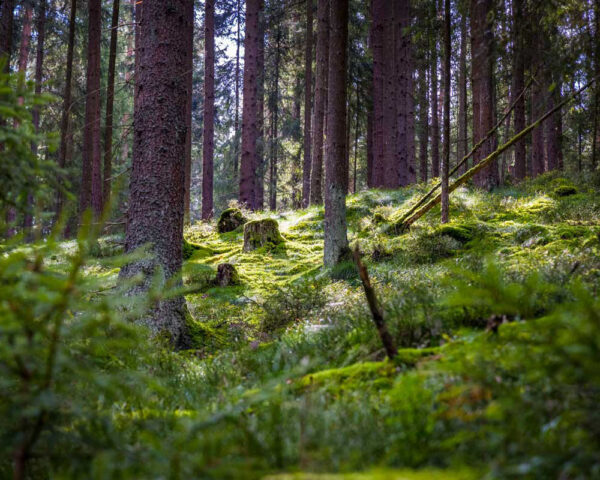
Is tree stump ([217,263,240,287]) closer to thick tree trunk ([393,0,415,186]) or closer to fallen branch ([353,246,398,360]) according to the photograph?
fallen branch ([353,246,398,360])

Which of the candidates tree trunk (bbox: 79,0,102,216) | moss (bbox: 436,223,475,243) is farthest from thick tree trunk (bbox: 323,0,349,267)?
tree trunk (bbox: 79,0,102,216)

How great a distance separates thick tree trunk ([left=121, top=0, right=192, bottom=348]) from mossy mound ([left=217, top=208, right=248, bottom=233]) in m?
9.37

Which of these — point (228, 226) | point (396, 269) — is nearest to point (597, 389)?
point (396, 269)

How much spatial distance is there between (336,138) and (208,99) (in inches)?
544

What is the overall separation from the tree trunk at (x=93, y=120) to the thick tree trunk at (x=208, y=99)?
4834mm

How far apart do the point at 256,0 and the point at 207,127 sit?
20.1ft

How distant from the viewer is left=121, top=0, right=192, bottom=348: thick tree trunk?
232 inches

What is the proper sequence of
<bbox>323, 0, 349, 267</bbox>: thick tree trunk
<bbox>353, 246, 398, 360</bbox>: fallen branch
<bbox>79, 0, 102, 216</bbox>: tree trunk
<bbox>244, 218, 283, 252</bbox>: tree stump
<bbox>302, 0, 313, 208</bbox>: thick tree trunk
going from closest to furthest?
<bbox>353, 246, 398, 360</bbox>: fallen branch, <bbox>323, 0, 349, 267</bbox>: thick tree trunk, <bbox>244, 218, 283, 252</bbox>: tree stump, <bbox>79, 0, 102, 216</bbox>: tree trunk, <bbox>302, 0, 313, 208</bbox>: thick tree trunk

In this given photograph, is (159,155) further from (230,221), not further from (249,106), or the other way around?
(249,106)

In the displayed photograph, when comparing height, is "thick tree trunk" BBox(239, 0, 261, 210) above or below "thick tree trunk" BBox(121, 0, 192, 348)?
above

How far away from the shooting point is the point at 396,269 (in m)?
7.46

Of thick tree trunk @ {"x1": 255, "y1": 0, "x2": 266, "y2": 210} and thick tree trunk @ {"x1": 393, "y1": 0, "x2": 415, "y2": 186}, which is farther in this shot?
thick tree trunk @ {"x1": 255, "y1": 0, "x2": 266, "y2": 210}

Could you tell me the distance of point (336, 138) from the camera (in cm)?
874

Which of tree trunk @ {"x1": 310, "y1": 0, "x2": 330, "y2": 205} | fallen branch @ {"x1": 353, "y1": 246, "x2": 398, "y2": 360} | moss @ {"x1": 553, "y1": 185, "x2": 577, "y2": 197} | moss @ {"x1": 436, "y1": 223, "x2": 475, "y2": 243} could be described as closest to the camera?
fallen branch @ {"x1": 353, "y1": 246, "x2": 398, "y2": 360}
